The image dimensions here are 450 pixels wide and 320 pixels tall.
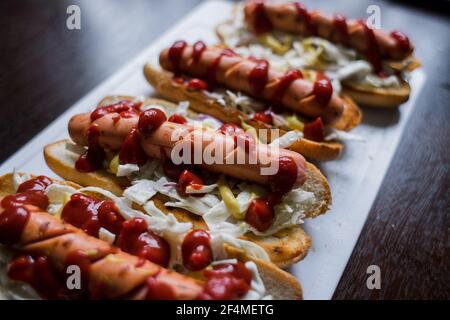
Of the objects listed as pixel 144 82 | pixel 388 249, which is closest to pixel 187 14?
pixel 144 82

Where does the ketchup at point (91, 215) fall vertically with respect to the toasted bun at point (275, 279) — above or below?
above

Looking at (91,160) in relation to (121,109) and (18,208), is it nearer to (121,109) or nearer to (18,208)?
(121,109)

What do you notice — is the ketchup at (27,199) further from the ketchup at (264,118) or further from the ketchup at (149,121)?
the ketchup at (264,118)

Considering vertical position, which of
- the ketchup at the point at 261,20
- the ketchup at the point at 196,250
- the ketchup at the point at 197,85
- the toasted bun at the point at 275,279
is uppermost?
the ketchup at the point at 261,20

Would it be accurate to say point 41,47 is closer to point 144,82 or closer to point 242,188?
point 144,82

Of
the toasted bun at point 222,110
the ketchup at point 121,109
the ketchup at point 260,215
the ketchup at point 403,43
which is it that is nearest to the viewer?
the ketchup at point 260,215

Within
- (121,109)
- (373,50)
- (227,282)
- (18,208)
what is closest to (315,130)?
(373,50)

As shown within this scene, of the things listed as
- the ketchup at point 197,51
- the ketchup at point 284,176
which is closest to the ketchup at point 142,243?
the ketchup at point 284,176
